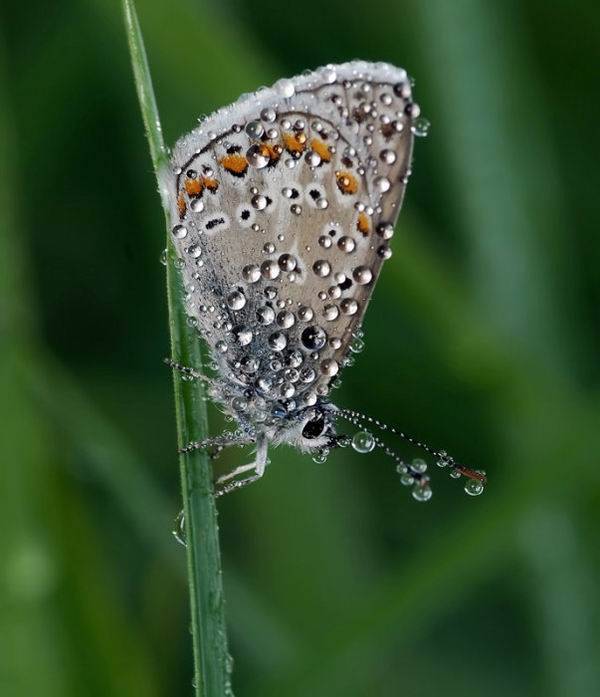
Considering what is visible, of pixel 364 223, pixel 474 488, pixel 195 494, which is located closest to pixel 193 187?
pixel 364 223

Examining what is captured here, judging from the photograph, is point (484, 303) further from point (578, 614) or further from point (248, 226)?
point (248, 226)

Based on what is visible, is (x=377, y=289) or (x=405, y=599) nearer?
(x=405, y=599)

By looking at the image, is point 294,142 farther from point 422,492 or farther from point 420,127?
point 422,492

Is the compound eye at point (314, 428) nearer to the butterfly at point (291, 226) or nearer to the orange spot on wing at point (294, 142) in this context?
the butterfly at point (291, 226)

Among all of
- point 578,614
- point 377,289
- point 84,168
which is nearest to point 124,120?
point 84,168

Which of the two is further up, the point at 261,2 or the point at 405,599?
the point at 261,2
